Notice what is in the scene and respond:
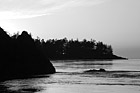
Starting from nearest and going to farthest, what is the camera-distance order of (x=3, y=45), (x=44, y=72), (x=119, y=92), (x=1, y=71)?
(x=119, y=92), (x=1, y=71), (x=3, y=45), (x=44, y=72)

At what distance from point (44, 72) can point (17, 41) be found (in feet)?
37.2

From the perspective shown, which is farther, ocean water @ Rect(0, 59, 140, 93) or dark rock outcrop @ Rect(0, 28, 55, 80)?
dark rock outcrop @ Rect(0, 28, 55, 80)

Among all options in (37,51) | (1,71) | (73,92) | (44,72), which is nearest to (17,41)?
(37,51)

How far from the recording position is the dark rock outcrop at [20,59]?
7176 cm

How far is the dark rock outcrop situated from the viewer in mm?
71756

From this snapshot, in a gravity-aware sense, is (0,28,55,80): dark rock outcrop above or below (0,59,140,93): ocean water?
above

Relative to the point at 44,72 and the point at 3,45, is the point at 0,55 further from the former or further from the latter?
the point at 44,72

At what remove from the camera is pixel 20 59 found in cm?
7881

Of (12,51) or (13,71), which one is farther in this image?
(12,51)

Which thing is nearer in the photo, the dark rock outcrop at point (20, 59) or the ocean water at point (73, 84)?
the ocean water at point (73, 84)

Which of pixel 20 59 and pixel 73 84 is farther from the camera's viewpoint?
pixel 20 59

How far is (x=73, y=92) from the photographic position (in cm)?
4194

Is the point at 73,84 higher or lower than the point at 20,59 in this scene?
lower

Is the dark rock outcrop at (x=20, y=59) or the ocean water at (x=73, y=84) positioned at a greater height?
the dark rock outcrop at (x=20, y=59)
